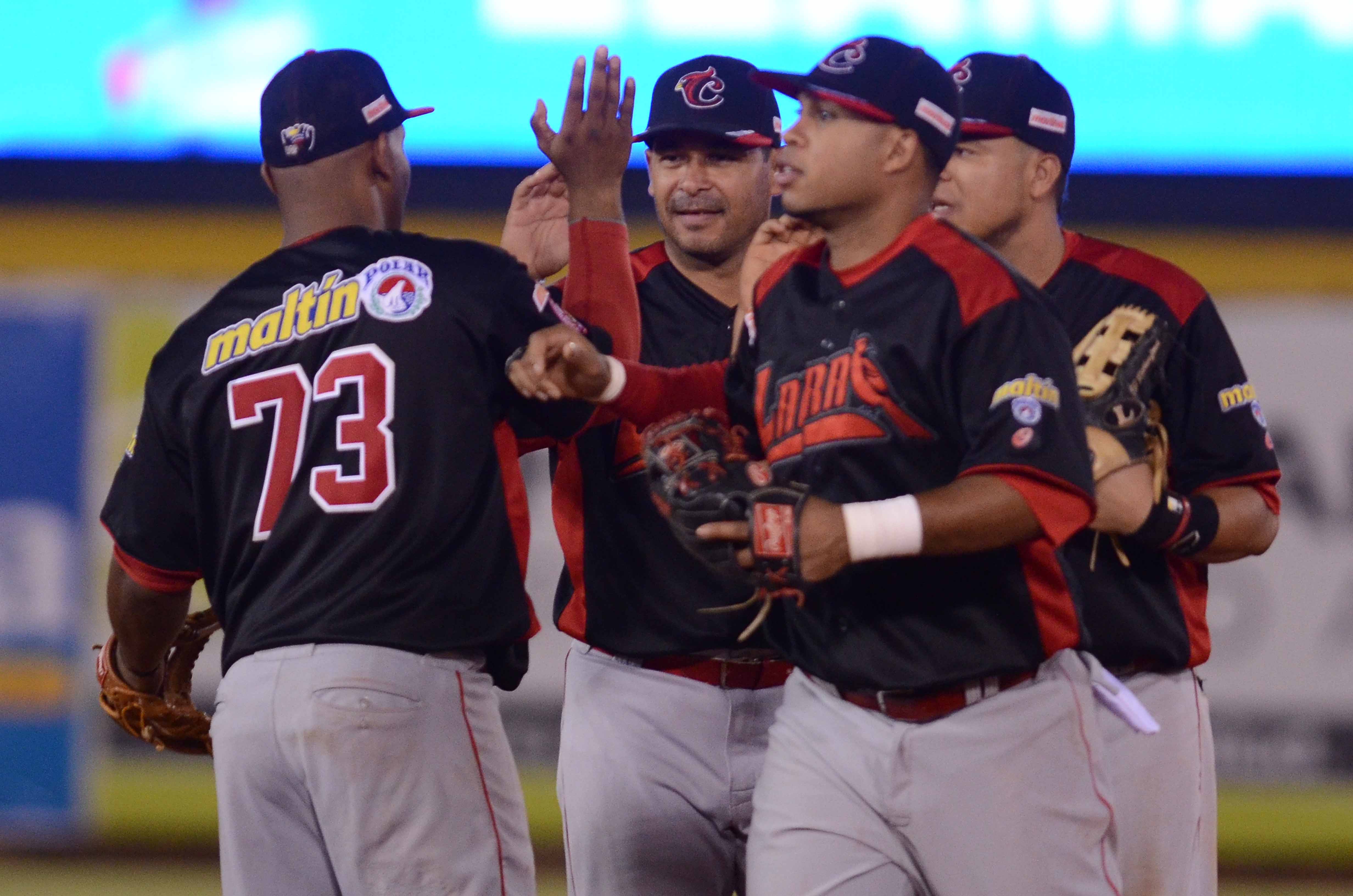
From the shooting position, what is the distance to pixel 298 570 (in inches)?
116

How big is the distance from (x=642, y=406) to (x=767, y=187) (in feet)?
2.86

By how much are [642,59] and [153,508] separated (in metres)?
3.88

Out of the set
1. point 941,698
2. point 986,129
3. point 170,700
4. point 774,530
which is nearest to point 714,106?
point 986,129

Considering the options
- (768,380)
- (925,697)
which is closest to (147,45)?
(768,380)

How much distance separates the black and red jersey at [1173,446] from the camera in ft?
10.8

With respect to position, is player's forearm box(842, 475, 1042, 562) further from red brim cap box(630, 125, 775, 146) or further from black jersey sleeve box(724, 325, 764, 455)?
red brim cap box(630, 125, 775, 146)

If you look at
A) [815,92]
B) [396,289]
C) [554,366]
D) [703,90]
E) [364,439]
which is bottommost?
[364,439]

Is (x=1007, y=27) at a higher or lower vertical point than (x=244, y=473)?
higher

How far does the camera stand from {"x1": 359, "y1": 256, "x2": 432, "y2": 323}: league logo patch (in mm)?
2943

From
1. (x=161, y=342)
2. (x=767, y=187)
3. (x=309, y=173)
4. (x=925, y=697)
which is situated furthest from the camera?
(x=161, y=342)

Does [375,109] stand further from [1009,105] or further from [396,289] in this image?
[1009,105]

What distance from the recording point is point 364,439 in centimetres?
291

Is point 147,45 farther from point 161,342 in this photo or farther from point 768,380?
point 768,380

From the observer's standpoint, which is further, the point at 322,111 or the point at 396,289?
the point at 322,111
